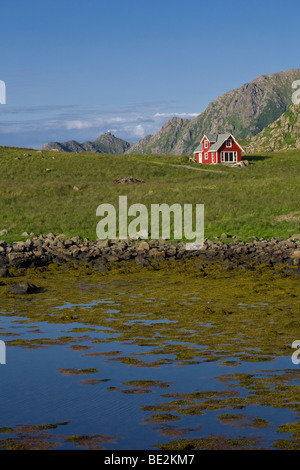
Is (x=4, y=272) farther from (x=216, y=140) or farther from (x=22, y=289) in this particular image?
(x=216, y=140)

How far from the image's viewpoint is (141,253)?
3278 cm

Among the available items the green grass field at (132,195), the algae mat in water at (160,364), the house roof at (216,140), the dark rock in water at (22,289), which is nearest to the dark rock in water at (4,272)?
the algae mat in water at (160,364)

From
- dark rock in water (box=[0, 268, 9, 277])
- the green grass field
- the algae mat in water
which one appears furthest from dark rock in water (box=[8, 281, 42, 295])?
the green grass field

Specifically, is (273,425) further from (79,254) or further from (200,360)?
(79,254)

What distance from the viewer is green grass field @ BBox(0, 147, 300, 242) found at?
40.9 meters

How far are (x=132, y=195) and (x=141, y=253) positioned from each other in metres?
21.1

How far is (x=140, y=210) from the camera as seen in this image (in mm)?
46688

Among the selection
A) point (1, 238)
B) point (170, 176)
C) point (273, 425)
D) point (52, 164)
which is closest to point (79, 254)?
point (1, 238)

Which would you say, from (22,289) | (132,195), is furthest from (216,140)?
(22,289)

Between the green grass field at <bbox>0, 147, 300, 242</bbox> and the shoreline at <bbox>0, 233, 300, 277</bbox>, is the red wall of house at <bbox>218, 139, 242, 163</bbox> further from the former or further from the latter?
the shoreline at <bbox>0, 233, 300, 277</bbox>

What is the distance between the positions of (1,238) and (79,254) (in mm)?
9395

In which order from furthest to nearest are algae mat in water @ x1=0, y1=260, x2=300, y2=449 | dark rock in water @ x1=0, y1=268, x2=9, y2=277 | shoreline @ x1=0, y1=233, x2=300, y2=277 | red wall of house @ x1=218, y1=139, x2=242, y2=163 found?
red wall of house @ x1=218, y1=139, x2=242, y2=163 → shoreline @ x1=0, y1=233, x2=300, y2=277 → dark rock in water @ x1=0, y1=268, x2=9, y2=277 → algae mat in water @ x1=0, y1=260, x2=300, y2=449

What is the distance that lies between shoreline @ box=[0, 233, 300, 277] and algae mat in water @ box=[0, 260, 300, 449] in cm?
691

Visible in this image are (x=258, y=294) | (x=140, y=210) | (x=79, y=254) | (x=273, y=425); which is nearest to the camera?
(x=273, y=425)
